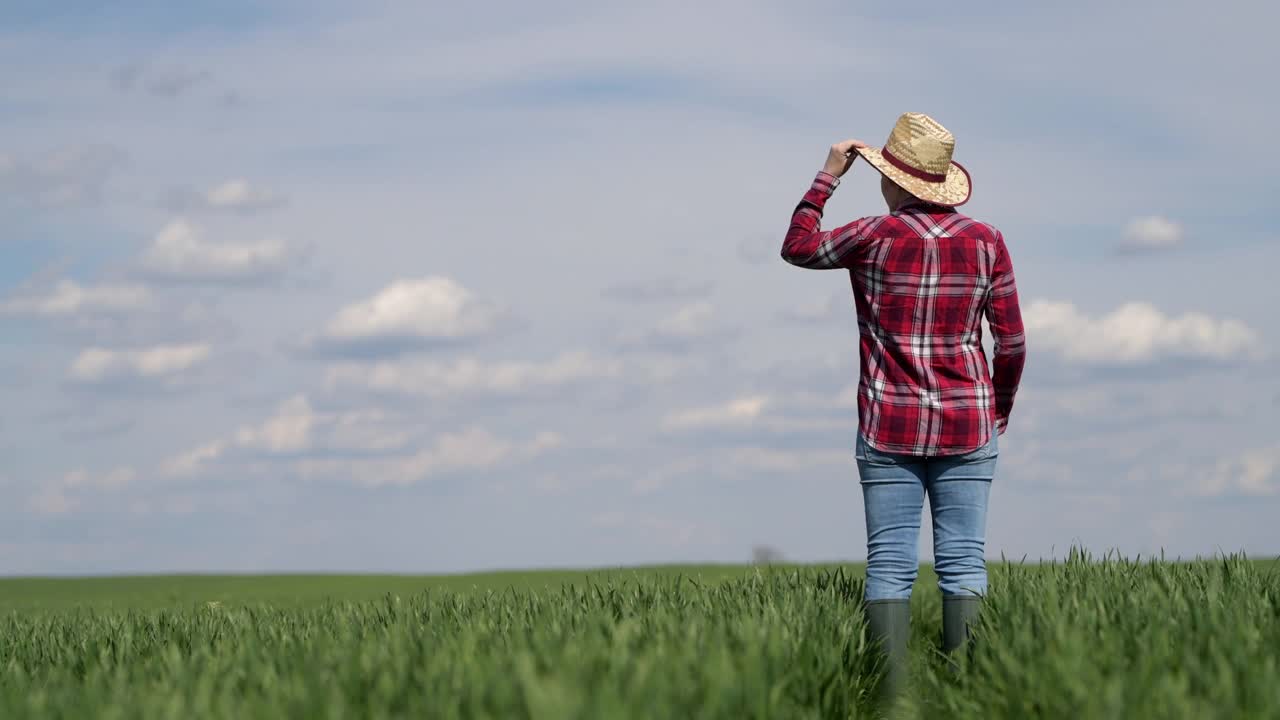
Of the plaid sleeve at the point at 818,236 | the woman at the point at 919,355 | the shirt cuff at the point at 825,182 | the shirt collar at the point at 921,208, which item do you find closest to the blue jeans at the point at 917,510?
the woman at the point at 919,355

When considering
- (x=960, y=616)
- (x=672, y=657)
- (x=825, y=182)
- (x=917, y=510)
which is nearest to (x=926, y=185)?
(x=825, y=182)

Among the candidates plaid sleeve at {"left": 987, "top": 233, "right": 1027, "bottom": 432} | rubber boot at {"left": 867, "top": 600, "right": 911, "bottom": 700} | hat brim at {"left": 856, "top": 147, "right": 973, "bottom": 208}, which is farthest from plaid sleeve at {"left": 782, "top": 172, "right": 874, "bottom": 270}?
rubber boot at {"left": 867, "top": 600, "right": 911, "bottom": 700}

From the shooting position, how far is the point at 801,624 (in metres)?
5.92

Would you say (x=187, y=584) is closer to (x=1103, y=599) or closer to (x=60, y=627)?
(x=60, y=627)

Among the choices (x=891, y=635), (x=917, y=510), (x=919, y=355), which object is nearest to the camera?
(x=919, y=355)

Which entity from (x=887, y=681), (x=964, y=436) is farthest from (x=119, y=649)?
(x=964, y=436)

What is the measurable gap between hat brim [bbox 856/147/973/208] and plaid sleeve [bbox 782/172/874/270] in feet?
0.73

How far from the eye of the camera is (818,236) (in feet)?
19.7

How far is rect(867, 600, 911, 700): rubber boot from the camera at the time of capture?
20.2 ft

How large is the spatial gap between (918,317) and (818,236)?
0.62 m

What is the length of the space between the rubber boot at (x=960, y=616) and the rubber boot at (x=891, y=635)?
0.22 metres

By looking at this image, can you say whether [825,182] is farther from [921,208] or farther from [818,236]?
[921,208]

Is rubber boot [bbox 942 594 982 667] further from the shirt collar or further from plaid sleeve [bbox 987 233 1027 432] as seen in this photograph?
the shirt collar

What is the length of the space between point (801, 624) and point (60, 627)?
15.7ft
